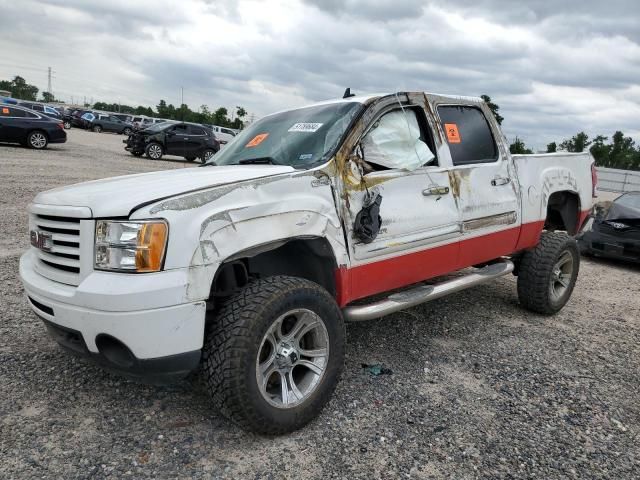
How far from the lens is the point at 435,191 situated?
12.2 feet

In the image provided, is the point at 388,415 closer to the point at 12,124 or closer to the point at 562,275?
the point at 562,275

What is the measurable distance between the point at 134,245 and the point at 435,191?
2196mm

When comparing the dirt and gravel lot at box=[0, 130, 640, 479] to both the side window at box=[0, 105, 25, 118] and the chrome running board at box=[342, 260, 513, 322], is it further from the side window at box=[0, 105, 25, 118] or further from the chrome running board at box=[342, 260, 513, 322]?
the side window at box=[0, 105, 25, 118]

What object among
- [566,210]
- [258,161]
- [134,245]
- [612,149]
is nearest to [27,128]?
[258,161]

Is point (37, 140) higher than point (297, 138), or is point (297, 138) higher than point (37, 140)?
point (297, 138)

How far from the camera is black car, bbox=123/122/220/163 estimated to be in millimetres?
20250

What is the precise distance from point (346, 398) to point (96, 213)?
1.87m

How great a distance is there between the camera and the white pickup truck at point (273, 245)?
7.93 feet

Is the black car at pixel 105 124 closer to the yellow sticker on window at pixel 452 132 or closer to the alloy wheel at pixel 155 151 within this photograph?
the alloy wheel at pixel 155 151

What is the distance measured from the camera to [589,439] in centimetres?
298

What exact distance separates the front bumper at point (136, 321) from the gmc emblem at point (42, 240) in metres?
0.33

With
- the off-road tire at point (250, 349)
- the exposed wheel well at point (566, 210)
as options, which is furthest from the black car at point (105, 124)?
the off-road tire at point (250, 349)

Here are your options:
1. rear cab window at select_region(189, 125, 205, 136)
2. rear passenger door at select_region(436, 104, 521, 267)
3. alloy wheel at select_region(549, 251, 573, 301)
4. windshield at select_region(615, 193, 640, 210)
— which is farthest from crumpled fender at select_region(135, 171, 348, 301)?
rear cab window at select_region(189, 125, 205, 136)

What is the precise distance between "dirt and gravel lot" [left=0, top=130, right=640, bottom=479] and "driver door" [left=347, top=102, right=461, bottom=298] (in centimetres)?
76
